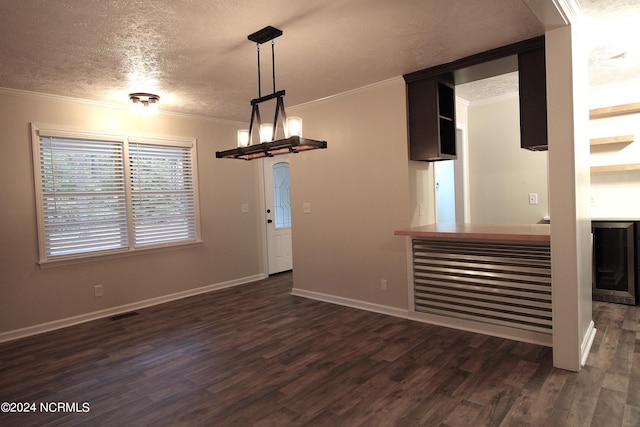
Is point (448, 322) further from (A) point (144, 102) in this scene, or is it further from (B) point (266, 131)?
(A) point (144, 102)

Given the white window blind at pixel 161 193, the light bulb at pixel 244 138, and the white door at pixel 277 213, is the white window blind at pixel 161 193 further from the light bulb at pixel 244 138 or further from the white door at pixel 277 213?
the light bulb at pixel 244 138

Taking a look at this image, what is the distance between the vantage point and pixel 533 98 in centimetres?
303

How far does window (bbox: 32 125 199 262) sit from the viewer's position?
13.0ft

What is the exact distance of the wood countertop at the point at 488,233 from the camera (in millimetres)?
2896

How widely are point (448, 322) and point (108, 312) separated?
3692 millimetres

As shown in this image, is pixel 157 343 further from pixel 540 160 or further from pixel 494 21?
pixel 540 160

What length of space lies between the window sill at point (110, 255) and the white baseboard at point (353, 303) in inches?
62.5

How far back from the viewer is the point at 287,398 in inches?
96.5

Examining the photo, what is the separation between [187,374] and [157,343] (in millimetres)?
816

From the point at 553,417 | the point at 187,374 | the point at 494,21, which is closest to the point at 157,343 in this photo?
the point at 187,374

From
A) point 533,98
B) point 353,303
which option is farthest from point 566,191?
point 353,303

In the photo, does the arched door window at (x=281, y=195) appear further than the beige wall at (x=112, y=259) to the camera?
Yes

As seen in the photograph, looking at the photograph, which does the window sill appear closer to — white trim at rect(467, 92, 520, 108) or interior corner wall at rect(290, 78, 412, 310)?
interior corner wall at rect(290, 78, 412, 310)

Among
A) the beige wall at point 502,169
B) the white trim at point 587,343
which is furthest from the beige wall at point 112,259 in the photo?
the white trim at point 587,343
